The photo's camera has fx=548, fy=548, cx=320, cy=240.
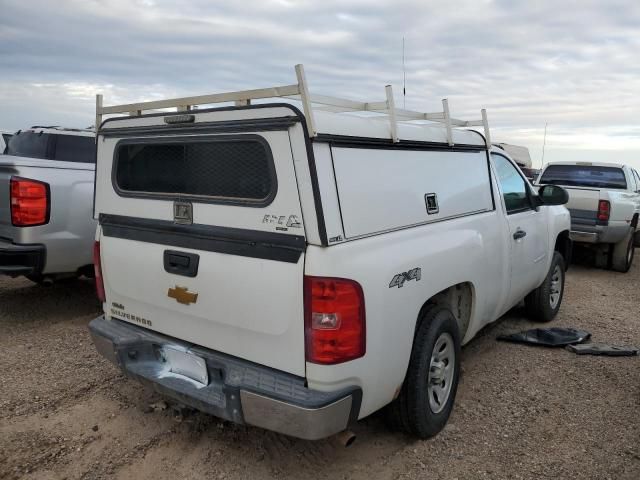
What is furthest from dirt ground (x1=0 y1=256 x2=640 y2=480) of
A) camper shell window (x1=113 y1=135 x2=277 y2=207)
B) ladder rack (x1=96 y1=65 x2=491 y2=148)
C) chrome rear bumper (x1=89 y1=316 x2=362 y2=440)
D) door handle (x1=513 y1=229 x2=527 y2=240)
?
ladder rack (x1=96 y1=65 x2=491 y2=148)

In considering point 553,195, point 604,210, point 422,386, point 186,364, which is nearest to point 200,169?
point 186,364

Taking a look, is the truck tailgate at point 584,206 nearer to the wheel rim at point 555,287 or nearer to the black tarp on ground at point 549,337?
the wheel rim at point 555,287

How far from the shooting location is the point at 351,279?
2500mm

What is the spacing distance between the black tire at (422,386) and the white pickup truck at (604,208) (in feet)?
20.1

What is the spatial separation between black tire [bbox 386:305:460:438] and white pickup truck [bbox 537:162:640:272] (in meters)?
6.13

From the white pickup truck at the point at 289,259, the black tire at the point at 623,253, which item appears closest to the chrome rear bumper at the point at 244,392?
the white pickup truck at the point at 289,259

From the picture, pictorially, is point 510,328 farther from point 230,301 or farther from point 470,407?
point 230,301

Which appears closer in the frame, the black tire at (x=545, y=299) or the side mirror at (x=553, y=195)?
the side mirror at (x=553, y=195)

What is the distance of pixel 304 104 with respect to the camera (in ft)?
7.91

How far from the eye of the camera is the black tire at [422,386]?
3043mm

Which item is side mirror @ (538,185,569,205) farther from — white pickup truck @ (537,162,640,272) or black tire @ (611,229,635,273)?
black tire @ (611,229,635,273)

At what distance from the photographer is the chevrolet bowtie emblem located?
2.89 metres

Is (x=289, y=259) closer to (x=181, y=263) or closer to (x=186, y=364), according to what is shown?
(x=181, y=263)

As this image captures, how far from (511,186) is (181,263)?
2.99 meters
